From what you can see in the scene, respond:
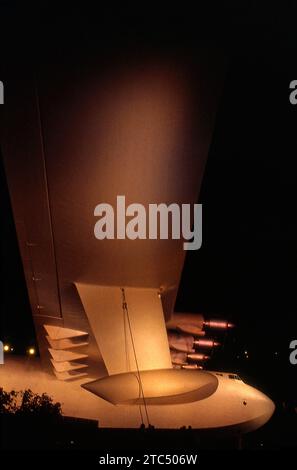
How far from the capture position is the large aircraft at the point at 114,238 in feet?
19.7

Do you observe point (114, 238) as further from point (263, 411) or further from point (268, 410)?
point (268, 410)

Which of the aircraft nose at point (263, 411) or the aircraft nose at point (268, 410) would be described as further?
the aircraft nose at point (268, 410)

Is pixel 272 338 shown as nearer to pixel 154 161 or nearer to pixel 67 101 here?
pixel 154 161

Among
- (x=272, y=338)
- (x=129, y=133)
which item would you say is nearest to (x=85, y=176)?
(x=129, y=133)

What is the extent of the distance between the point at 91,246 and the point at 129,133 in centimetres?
267

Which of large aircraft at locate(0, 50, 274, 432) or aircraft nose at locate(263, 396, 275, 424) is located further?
aircraft nose at locate(263, 396, 275, 424)

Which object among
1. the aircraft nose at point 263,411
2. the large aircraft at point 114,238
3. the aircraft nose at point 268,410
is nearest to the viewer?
the large aircraft at point 114,238

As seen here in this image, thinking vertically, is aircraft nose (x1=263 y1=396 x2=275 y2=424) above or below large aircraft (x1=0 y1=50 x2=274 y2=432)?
below

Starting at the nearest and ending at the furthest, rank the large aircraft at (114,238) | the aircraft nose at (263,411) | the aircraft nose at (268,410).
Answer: the large aircraft at (114,238) < the aircraft nose at (263,411) < the aircraft nose at (268,410)

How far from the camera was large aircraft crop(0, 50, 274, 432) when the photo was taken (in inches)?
236

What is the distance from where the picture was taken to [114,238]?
8289mm

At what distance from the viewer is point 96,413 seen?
819cm

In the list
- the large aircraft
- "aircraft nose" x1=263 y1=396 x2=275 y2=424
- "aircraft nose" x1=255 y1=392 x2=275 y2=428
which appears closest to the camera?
the large aircraft

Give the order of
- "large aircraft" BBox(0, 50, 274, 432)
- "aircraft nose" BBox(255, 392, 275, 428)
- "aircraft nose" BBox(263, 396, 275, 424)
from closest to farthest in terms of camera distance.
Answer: "large aircraft" BBox(0, 50, 274, 432) → "aircraft nose" BBox(255, 392, 275, 428) → "aircraft nose" BBox(263, 396, 275, 424)
